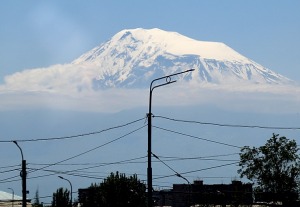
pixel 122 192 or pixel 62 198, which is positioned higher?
pixel 62 198

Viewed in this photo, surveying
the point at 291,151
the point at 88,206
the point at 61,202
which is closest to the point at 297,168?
the point at 291,151

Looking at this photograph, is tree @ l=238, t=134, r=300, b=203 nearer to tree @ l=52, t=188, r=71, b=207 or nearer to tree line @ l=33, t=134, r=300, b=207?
tree line @ l=33, t=134, r=300, b=207

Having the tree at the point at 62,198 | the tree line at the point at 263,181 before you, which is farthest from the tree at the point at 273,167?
the tree at the point at 62,198

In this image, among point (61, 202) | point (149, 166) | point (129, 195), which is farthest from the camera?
point (61, 202)

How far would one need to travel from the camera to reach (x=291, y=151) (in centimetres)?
10525

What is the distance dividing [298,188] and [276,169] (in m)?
3.74

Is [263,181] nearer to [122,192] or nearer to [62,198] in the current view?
[122,192]

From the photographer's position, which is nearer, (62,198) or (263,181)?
(263,181)

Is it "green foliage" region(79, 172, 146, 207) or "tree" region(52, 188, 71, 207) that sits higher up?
"tree" region(52, 188, 71, 207)

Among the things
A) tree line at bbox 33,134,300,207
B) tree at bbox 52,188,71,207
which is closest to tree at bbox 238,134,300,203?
tree line at bbox 33,134,300,207

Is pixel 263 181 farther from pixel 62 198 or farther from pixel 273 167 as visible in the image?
pixel 62 198

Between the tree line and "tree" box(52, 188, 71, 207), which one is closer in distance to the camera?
the tree line

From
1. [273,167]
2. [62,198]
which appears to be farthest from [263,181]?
[62,198]

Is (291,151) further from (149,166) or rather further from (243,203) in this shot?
(149,166)
